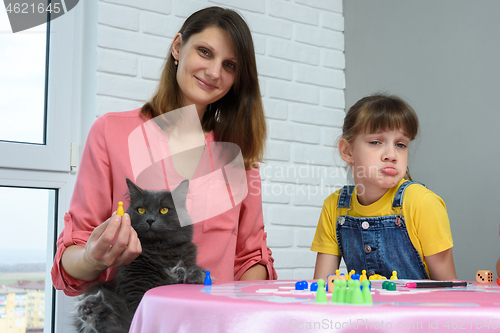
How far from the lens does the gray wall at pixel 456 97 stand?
1358mm

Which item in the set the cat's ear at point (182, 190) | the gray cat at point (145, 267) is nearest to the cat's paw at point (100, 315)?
the gray cat at point (145, 267)

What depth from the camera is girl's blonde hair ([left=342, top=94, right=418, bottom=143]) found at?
1.26 metres

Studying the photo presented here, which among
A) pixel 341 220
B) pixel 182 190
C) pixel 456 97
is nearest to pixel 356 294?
pixel 182 190

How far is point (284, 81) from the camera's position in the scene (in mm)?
1952

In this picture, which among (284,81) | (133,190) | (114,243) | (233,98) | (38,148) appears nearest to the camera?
(114,243)

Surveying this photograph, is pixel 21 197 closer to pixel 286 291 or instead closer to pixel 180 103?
pixel 180 103

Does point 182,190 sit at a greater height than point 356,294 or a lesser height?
greater

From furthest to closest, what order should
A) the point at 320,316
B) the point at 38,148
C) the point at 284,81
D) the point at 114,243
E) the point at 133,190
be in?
the point at 284,81 < the point at 38,148 < the point at 133,190 < the point at 114,243 < the point at 320,316

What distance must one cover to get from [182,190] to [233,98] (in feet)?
1.42

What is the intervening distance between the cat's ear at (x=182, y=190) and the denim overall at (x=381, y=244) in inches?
22.8

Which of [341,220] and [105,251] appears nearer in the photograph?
[105,251]

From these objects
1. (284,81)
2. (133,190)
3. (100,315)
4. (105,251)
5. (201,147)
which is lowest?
(100,315)

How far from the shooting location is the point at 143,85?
161cm

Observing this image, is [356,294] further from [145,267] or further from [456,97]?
[456,97]
